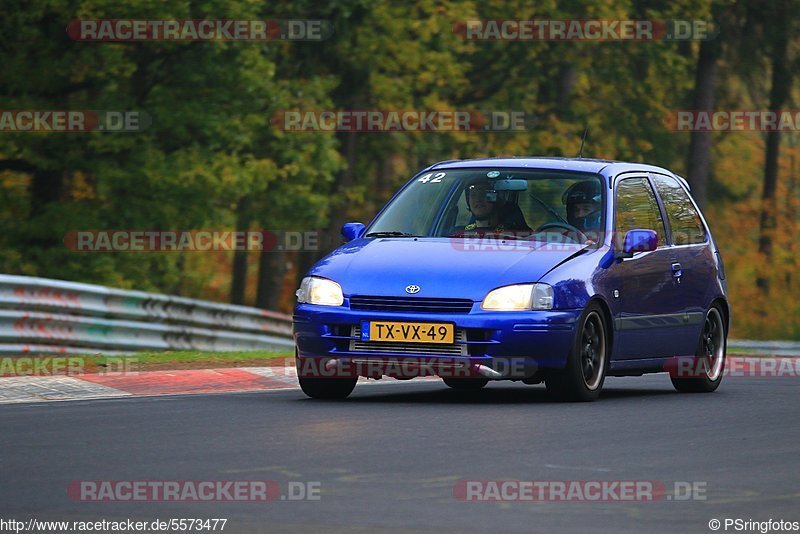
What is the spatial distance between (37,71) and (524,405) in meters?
19.8

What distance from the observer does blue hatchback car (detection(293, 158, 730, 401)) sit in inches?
459

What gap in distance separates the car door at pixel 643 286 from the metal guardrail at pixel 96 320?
23.5 feet

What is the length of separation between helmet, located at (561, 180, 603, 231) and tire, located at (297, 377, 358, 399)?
6.59 ft

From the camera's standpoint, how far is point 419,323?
11625mm

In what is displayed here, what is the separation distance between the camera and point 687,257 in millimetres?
14016

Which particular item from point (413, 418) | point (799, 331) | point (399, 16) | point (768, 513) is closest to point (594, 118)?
point (399, 16)

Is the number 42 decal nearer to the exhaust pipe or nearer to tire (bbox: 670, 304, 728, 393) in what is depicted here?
the exhaust pipe

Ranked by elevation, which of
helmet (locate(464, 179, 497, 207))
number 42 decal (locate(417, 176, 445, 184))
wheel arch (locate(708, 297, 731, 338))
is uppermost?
number 42 decal (locate(417, 176, 445, 184))

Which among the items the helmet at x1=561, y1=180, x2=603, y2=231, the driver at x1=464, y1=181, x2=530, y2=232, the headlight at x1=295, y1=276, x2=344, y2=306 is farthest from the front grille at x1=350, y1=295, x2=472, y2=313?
the helmet at x1=561, y1=180, x2=603, y2=231

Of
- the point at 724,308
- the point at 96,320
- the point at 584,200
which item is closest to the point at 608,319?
the point at 584,200

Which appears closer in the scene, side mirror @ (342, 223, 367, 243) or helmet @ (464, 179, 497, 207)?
helmet @ (464, 179, 497, 207)

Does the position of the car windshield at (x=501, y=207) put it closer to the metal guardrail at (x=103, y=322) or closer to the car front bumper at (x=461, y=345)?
the car front bumper at (x=461, y=345)

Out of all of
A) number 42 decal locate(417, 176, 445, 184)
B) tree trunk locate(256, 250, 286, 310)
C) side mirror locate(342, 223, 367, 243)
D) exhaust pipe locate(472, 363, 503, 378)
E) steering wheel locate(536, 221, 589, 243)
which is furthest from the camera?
tree trunk locate(256, 250, 286, 310)

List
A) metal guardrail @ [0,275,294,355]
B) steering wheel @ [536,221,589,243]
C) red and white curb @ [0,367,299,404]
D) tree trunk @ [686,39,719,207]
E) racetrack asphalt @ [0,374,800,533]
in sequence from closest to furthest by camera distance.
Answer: racetrack asphalt @ [0,374,800,533] → red and white curb @ [0,367,299,404] → steering wheel @ [536,221,589,243] → metal guardrail @ [0,275,294,355] → tree trunk @ [686,39,719,207]
